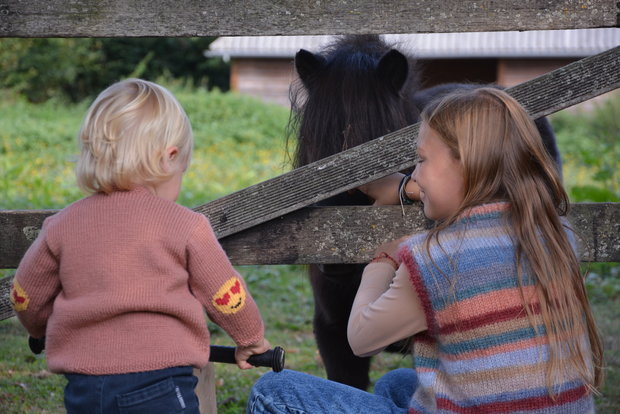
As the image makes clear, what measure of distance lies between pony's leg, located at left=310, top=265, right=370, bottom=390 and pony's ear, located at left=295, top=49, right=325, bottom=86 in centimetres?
97

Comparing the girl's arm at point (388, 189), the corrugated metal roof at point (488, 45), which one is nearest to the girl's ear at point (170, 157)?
the girl's arm at point (388, 189)

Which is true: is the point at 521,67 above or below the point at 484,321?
above

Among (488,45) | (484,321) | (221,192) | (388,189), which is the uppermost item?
(488,45)

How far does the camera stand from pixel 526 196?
212 centimetres

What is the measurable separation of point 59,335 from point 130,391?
27 cm

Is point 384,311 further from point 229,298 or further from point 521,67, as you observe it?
point 521,67

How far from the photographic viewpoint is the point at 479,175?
2150mm

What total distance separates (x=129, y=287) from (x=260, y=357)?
0.46 metres

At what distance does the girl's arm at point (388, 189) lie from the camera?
2.81 meters

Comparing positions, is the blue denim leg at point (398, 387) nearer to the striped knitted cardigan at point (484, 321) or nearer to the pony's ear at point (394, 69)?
the striped knitted cardigan at point (484, 321)

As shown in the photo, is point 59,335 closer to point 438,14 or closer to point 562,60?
point 438,14

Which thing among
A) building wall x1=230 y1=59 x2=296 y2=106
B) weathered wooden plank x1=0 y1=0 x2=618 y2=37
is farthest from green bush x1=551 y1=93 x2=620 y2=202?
building wall x1=230 y1=59 x2=296 y2=106

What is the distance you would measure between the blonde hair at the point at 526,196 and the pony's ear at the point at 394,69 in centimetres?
132

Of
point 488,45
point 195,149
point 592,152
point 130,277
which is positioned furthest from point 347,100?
point 488,45
